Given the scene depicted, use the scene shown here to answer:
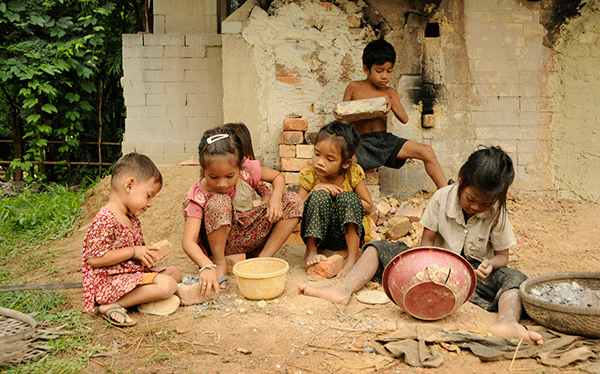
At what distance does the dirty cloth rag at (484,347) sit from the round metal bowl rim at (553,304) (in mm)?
139

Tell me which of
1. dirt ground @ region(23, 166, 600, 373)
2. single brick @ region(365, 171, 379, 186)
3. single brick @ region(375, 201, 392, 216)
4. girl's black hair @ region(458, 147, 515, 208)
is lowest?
dirt ground @ region(23, 166, 600, 373)

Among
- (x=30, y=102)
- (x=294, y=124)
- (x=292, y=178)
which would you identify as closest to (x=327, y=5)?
(x=294, y=124)

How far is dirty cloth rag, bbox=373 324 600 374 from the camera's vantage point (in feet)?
6.69

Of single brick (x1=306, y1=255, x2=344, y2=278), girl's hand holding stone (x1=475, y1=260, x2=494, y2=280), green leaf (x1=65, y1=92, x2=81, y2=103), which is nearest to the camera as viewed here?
girl's hand holding stone (x1=475, y1=260, x2=494, y2=280)

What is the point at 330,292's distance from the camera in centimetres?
270

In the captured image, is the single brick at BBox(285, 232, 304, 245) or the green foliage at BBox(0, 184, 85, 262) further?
the green foliage at BBox(0, 184, 85, 262)

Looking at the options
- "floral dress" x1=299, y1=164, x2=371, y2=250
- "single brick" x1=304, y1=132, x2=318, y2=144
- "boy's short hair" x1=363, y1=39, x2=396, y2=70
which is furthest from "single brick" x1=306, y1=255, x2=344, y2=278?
"boy's short hair" x1=363, y1=39, x2=396, y2=70

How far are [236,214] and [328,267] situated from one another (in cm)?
69

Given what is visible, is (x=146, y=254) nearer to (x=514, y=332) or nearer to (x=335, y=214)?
(x=335, y=214)

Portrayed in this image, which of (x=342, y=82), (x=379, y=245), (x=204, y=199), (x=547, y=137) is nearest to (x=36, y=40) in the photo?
(x=342, y=82)

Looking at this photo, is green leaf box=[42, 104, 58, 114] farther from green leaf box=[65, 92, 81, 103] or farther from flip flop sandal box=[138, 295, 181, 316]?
flip flop sandal box=[138, 295, 181, 316]

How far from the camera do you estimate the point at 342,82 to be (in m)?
4.68

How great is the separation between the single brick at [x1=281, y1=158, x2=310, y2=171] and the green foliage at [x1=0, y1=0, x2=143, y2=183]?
3068 mm

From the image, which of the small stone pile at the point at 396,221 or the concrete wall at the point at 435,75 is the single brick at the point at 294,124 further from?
the small stone pile at the point at 396,221
